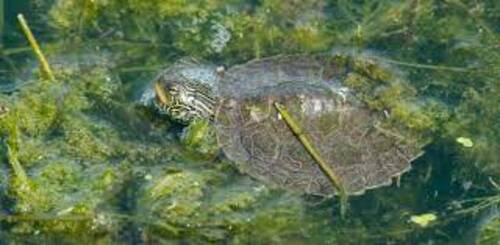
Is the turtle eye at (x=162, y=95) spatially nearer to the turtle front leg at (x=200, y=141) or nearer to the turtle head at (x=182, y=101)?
the turtle head at (x=182, y=101)

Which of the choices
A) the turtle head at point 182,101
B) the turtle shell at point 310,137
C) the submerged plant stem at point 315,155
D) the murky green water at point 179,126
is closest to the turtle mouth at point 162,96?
the turtle head at point 182,101

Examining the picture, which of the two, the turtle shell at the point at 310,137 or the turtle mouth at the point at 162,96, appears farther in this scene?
the turtle mouth at the point at 162,96

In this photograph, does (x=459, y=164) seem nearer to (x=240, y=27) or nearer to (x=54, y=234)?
(x=240, y=27)

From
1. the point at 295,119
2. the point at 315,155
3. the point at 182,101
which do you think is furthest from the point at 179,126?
A: the point at 315,155

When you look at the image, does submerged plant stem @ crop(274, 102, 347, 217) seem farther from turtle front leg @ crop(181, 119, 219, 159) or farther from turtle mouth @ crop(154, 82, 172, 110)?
turtle mouth @ crop(154, 82, 172, 110)

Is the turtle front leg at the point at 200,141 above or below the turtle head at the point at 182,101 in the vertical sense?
below

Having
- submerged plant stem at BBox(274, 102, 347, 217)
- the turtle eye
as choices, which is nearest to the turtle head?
the turtle eye

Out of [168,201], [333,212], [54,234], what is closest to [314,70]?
[333,212]
